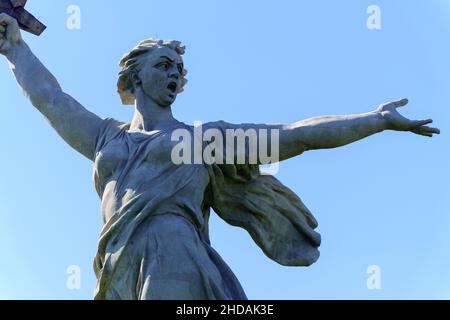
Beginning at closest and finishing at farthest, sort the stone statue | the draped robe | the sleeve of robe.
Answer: the draped robe → the stone statue → the sleeve of robe

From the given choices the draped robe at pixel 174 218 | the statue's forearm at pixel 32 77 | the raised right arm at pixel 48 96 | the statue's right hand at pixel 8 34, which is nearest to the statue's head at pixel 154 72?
the draped robe at pixel 174 218

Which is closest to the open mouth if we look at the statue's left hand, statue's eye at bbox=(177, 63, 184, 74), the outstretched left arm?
statue's eye at bbox=(177, 63, 184, 74)

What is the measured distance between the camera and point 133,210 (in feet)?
61.0

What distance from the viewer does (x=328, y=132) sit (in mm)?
19094

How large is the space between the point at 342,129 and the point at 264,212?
1436 mm

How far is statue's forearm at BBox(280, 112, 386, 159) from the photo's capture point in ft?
62.6

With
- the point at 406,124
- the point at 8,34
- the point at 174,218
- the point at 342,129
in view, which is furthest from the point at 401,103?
the point at 8,34

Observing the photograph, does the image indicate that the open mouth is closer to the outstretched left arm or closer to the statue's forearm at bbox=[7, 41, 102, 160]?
the statue's forearm at bbox=[7, 41, 102, 160]

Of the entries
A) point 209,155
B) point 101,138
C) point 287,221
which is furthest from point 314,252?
point 101,138

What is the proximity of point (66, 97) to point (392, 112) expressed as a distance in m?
4.07

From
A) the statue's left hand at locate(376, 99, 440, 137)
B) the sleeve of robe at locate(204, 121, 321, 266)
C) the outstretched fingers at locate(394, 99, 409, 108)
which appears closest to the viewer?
the statue's left hand at locate(376, 99, 440, 137)

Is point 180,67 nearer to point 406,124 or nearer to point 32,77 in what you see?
point 32,77
